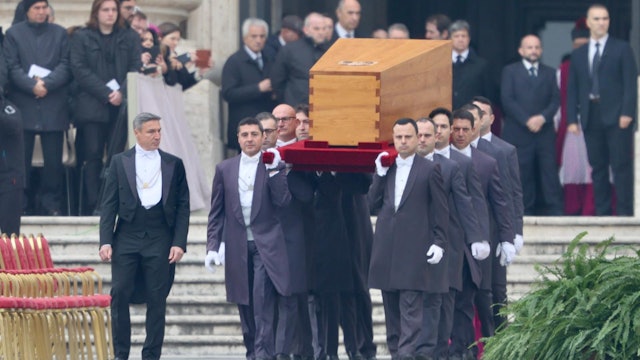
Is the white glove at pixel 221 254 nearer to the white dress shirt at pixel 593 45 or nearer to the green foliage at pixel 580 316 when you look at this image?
the green foliage at pixel 580 316

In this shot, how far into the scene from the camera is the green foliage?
1280 cm

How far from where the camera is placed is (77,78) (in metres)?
19.5

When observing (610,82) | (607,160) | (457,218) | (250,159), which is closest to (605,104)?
(610,82)

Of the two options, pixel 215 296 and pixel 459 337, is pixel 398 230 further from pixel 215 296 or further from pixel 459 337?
pixel 215 296

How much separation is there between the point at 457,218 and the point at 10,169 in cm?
369

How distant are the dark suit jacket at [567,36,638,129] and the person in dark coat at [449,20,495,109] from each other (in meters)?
0.73

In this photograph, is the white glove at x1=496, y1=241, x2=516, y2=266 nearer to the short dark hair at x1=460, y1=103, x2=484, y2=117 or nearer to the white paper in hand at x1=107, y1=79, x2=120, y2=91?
the short dark hair at x1=460, y1=103, x2=484, y2=117

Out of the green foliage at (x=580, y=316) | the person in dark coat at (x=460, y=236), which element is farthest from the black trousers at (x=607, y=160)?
the green foliage at (x=580, y=316)

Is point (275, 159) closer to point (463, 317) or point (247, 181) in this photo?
point (247, 181)

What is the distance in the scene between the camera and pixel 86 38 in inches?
768

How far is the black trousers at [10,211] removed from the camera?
1794 cm

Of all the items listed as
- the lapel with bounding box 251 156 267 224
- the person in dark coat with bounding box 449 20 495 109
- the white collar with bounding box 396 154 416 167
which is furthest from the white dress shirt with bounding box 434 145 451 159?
the person in dark coat with bounding box 449 20 495 109

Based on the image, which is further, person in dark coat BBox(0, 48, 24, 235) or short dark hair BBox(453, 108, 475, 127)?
person in dark coat BBox(0, 48, 24, 235)

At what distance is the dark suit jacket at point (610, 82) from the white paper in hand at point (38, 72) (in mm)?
4325
